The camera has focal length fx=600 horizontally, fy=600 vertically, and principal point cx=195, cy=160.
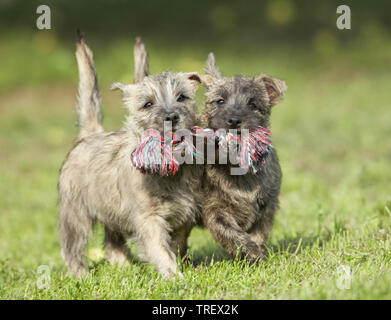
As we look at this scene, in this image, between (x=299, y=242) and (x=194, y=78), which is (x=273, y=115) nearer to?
(x=194, y=78)

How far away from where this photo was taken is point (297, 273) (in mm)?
4074

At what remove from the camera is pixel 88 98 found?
5.63 metres

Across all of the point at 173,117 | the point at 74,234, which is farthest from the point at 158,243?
the point at 74,234

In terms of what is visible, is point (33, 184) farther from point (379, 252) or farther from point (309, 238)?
point (379, 252)

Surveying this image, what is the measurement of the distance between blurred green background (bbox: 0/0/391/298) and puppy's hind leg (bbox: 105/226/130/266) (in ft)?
1.25

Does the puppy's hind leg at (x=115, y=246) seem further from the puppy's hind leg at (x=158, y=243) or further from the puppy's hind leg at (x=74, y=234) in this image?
the puppy's hind leg at (x=158, y=243)

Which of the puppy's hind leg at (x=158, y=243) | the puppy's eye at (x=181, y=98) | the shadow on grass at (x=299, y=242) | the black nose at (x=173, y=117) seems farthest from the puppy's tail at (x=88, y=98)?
the shadow on grass at (x=299, y=242)

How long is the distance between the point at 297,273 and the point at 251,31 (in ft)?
44.5

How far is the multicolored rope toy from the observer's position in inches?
164

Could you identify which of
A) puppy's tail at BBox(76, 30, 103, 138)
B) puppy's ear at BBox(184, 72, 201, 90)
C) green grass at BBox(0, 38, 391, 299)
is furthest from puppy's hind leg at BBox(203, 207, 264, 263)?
puppy's tail at BBox(76, 30, 103, 138)

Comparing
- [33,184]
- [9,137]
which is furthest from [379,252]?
[9,137]

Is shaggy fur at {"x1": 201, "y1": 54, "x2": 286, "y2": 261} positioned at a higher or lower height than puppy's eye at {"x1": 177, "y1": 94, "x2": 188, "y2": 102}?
lower

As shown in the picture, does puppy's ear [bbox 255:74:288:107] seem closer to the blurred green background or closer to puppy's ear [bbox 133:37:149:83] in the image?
puppy's ear [bbox 133:37:149:83]

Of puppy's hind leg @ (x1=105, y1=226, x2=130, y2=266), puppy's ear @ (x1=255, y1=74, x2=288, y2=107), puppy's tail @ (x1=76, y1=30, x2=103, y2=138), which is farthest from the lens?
puppy's hind leg @ (x1=105, y1=226, x2=130, y2=266)
